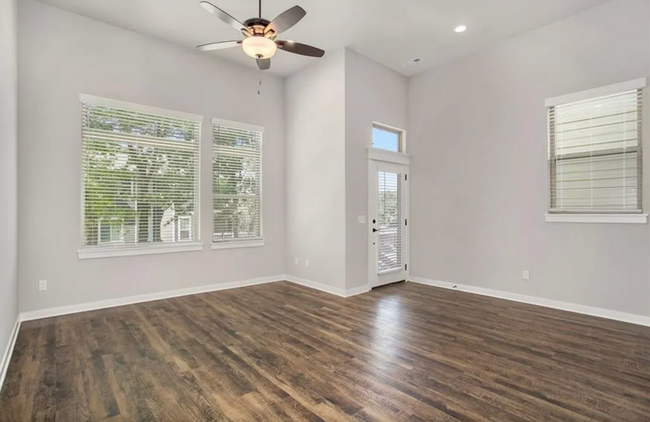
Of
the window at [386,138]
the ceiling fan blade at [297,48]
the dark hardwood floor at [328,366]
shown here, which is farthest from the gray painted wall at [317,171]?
the ceiling fan blade at [297,48]

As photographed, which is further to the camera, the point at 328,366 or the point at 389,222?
the point at 389,222

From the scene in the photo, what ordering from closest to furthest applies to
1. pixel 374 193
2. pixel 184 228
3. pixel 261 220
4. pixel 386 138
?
pixel 184 228, pixel 374 193, pixel 386 138, pixel 261 220

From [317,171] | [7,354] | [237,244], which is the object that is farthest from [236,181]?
[7,354]

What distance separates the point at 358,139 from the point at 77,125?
3.89 m

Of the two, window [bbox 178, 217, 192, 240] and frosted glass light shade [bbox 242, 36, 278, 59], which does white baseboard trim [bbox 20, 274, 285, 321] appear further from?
frosted glass light shade [bbox 242, 36, 278, 59]

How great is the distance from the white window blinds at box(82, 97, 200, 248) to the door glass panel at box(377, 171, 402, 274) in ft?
10.1

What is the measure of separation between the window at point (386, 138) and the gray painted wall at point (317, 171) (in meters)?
0.85

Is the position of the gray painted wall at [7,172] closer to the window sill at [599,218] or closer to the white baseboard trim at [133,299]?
the white baseboard trim at [133,299]

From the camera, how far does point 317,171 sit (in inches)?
219

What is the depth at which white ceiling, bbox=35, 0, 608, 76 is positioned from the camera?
157 inches

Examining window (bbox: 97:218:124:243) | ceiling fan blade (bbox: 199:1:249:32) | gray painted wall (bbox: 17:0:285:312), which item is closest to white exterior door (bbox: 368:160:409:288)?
gray painted wall (bbox: 17:0:285:312)

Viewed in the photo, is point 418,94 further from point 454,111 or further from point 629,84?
point 629,84

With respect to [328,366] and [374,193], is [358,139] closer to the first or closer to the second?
[374,193]

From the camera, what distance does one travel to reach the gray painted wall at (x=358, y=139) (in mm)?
5078
